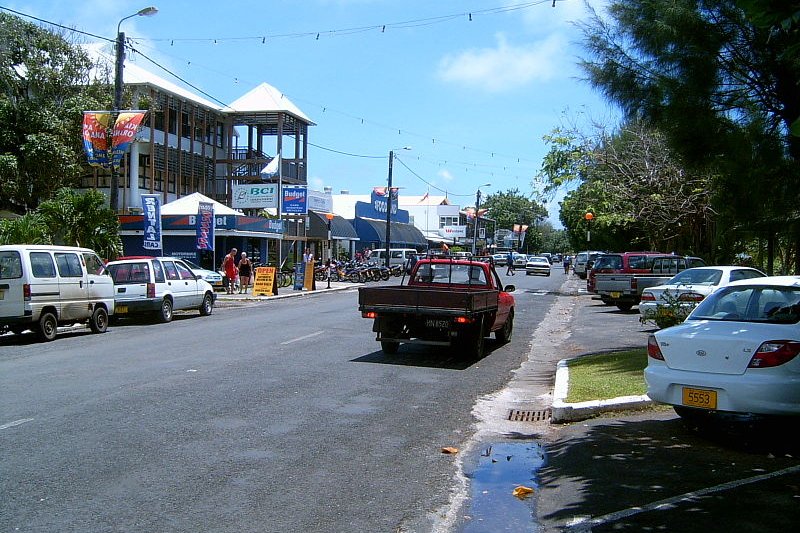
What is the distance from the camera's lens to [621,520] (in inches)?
204

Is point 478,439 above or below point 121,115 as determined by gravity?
below

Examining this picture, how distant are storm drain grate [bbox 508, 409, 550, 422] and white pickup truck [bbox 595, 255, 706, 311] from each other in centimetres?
1382

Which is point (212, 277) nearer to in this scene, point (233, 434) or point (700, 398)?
point (233, 434)

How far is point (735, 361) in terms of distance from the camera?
693 centimetres

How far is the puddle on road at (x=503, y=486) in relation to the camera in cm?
535

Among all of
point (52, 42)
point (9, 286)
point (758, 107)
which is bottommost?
point (9, 286)

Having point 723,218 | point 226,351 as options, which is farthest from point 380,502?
point 226,351

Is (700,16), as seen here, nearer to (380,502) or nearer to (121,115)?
(380,502)

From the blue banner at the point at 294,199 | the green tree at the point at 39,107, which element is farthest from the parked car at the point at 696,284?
the green tree at the point at 39,107

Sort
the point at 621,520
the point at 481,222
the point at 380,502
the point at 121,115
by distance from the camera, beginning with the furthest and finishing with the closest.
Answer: the point at 481,222, the point at 121,115, the point at 380,502, the point at 621,520

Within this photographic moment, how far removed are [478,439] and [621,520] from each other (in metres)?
2.79

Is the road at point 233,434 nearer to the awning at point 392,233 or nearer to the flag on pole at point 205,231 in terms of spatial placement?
the flag on pole at point 205,231

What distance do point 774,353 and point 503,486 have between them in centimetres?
285

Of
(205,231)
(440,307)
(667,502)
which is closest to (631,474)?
(667,502)
